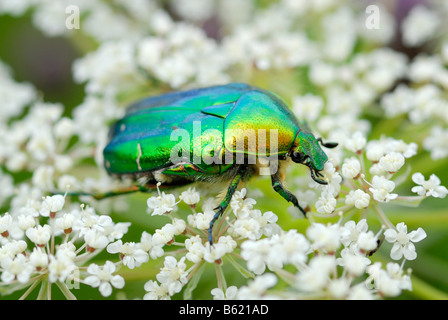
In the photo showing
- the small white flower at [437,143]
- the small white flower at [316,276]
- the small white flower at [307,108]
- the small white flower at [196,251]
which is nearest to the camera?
the small white flower at [316,276]

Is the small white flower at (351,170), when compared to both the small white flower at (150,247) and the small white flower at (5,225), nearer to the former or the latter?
the small white flower at (150,247)

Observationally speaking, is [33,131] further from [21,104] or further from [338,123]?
[338,123]

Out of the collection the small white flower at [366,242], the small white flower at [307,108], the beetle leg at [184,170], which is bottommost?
the small white flower at [366,242]

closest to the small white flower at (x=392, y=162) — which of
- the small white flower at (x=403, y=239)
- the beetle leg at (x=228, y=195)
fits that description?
the small white flower at (x=403, y=239)

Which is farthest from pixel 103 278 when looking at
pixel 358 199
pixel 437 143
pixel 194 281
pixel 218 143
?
pixel 437 143

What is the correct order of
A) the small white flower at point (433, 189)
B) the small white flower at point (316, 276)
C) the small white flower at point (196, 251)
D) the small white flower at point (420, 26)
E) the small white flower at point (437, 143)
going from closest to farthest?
the small white flower at point (316, 276), the small white flower at point (196, 251), the small white flower at point (433, 189), the small white flower at point (437, 143), the small white flower at point (420, 26)

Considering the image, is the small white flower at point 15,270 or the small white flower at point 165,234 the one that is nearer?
the small white flower at point 15,270

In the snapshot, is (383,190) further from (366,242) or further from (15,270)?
(15,270)
